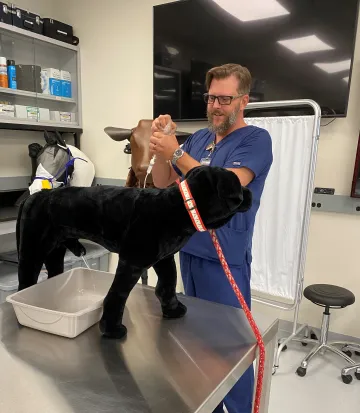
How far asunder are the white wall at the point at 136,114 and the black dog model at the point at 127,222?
64.0 inches

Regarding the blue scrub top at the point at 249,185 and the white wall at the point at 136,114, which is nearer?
the blue scrub top at the point at 249,185

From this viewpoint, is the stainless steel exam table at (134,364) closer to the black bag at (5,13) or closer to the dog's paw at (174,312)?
the dog's paw at (174,312)

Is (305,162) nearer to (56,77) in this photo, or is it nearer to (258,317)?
(258,317)

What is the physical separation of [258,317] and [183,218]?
0.42 meters

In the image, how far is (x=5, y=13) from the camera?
2.58 m

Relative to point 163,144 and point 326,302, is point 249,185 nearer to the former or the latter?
point 163,144

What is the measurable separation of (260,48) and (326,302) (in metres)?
1.58

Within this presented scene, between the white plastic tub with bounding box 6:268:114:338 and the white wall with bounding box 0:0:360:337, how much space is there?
168cm

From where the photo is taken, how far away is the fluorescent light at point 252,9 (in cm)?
214

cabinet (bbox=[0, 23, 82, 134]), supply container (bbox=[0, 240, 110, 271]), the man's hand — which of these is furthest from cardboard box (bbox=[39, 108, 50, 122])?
the man's hand

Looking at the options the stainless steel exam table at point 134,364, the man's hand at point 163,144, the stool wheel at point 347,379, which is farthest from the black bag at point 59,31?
the stool wheel at point 347,379

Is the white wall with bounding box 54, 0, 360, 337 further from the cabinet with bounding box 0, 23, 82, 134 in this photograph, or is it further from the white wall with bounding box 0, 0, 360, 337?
the cabinet with bounding box 0, 23, 82, 134

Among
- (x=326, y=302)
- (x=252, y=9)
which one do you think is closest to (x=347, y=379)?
(x=326, y=302)

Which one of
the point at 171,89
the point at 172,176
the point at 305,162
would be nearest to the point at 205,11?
the point at 171,89
